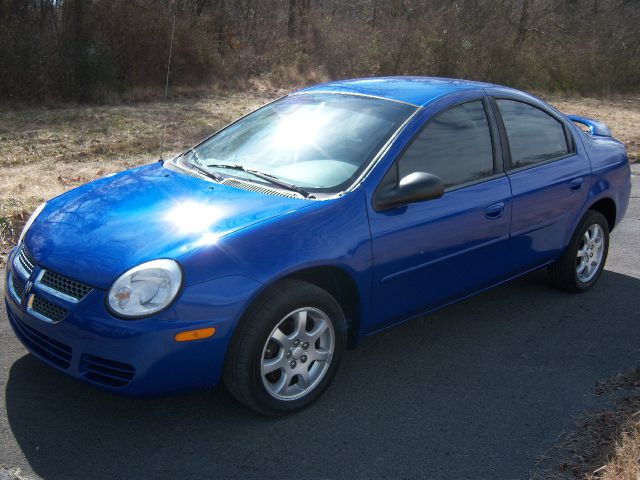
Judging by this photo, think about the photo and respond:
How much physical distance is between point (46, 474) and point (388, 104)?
2.78 meters

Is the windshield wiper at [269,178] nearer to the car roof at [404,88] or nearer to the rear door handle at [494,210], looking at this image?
the car roof at [404,88]

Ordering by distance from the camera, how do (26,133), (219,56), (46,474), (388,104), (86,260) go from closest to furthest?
(46,474)
(86,260)
(388,104)
(26,133)
(219,56)

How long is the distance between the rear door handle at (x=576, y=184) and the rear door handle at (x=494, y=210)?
89 centimetres

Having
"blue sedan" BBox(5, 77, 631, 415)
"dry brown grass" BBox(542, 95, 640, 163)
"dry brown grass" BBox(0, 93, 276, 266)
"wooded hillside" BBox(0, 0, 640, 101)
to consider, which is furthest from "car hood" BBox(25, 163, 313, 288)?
"wooded hillside" BBox(0, 0, 640, 101)

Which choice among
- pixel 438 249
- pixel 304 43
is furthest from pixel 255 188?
pixel 304 43

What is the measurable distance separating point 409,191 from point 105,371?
1795 millimetres

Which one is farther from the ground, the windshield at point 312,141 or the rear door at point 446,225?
the windshield at point 312,141

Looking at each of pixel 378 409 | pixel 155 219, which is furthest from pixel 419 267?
pixel 155 219

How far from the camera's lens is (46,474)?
3.15m

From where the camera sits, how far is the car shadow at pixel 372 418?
3330 mm

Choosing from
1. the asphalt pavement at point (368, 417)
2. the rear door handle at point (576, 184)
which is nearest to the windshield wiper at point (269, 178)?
the asphalt pavement at point (368, 417)

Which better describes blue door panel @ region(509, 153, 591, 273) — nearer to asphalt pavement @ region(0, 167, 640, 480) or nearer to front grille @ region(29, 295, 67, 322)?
asphalt pavement @ region(0, 167, 640, 480)

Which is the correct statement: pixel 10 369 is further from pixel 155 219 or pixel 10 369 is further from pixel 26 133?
pixel 26 133

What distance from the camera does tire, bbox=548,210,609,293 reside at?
216 inches
